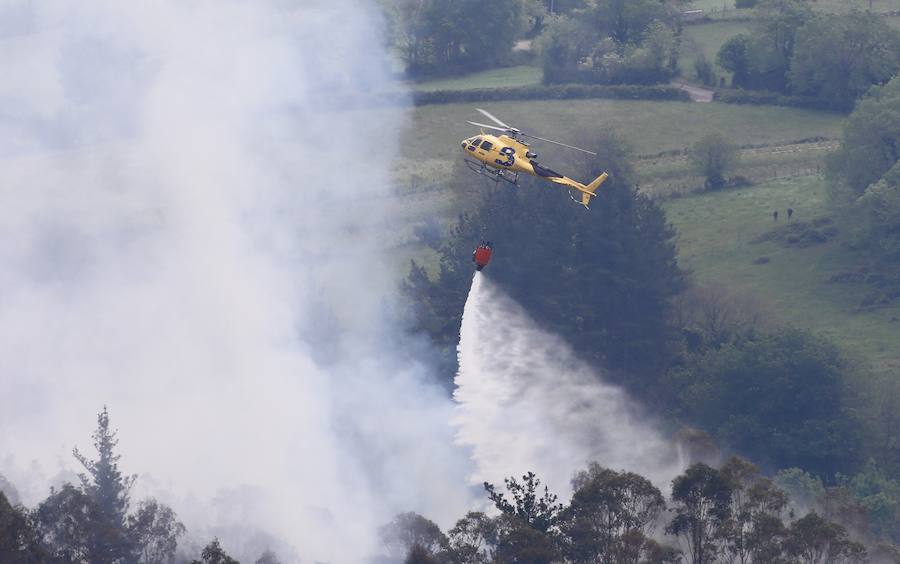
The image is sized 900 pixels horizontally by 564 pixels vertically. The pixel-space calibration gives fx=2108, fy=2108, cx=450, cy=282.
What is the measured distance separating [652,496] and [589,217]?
44.4 m

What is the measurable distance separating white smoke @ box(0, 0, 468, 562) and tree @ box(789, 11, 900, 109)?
44.3 metres

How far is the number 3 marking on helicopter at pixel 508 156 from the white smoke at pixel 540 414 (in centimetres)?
1591

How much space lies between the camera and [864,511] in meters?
109

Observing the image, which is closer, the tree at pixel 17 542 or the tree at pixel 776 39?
the tree at pixel 17 542

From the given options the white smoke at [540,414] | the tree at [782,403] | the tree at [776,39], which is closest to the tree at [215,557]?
the white smoke at [540,414]

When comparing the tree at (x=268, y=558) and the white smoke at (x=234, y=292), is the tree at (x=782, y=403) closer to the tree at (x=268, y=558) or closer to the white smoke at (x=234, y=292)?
the white smoke at (x=234, y=292)

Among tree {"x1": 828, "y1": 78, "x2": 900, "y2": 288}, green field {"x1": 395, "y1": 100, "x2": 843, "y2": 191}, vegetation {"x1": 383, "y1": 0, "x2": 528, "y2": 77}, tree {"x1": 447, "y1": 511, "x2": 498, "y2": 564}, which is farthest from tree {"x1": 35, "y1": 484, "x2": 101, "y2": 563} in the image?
tree {"x1": 828, "y1": 78, "x2": 900, "y2": 288}

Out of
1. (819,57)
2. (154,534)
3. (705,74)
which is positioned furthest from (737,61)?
(154,534)

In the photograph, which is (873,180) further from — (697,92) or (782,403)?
(782,403)

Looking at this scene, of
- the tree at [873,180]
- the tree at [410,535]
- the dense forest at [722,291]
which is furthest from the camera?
the tree at [873,180]

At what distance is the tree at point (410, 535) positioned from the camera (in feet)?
353

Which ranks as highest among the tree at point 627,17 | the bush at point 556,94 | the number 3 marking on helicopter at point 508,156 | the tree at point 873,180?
the number 3 marking on helicopter at point 508,156

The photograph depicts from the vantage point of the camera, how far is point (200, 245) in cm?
14425

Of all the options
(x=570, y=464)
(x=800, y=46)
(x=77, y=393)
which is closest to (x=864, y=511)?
(x=570, y=464)
